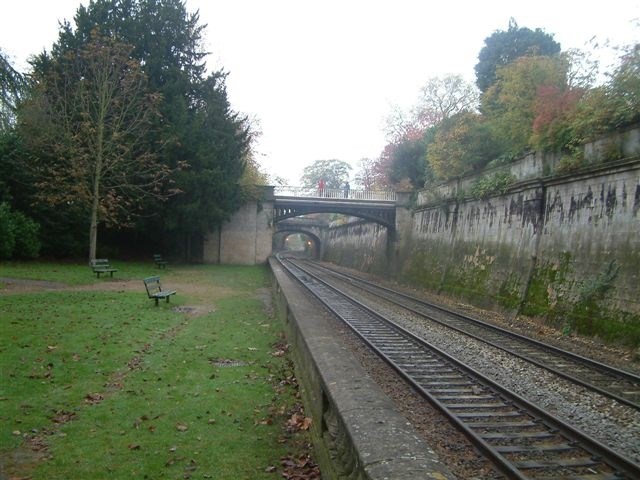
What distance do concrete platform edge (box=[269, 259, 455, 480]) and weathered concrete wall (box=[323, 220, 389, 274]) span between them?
98.4 feet

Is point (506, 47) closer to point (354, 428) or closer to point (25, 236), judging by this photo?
point (25, 236)

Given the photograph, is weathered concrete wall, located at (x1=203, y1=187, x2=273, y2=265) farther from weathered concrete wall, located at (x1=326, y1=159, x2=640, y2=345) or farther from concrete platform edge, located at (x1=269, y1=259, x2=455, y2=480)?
concrete platform edge, located at (x1=269, y1=259, x2=455, y2=480)

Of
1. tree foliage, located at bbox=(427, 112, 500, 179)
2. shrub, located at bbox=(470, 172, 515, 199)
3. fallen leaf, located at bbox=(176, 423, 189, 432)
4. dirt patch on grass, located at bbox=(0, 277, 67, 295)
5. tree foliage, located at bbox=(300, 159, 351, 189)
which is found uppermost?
tree foliage, located at bbox=(300, 159, 351, 189)

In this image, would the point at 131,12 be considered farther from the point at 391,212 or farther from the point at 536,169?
the point at 536,169

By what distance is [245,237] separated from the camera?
120 feet

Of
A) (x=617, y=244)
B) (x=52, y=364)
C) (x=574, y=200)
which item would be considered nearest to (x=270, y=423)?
(x=52, y=364)

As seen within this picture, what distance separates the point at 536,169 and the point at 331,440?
14900 millimetres

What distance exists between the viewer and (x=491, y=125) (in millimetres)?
23062

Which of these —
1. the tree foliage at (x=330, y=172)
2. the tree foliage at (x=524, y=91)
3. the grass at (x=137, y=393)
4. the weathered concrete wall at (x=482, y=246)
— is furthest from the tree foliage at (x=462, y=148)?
the tree foliage at (x=330, y=172)

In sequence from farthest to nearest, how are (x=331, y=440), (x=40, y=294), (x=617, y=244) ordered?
Result: 1. (x=40, y=294)
2. (x=617, y=244)
3. (x=331, y=440)

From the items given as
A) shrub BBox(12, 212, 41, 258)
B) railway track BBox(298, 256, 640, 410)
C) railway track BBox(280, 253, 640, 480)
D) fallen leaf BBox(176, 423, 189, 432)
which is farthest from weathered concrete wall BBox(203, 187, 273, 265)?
fallen leaf BBox(176, 423, 189, 432)

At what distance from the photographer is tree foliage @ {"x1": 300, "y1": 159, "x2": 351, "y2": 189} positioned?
8812 centimetres

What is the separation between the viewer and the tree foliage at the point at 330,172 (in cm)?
8812

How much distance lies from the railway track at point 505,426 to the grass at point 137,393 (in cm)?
205
